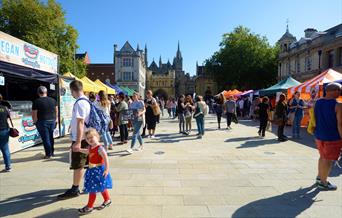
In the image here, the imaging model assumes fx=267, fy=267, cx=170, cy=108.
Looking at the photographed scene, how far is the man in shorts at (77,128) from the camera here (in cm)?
425

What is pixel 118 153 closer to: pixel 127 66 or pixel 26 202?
pixel 26 202

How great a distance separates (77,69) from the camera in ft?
109

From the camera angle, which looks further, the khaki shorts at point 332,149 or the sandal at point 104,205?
the khaki shorts at point 332,149

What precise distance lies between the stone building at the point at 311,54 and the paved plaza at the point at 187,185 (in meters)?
26.7

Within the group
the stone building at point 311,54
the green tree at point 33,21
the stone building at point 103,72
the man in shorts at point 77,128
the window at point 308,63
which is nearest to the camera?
the man in shorts at point 77,128

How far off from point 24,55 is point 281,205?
28.7 ft

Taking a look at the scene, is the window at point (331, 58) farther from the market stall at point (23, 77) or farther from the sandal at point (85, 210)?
the sandal at point (85, 210)

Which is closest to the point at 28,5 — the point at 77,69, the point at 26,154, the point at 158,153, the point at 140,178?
the point at 77,69

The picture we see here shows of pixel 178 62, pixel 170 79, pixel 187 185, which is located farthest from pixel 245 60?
pixel 178 62

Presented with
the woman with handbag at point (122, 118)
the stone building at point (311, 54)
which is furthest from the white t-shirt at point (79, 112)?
the stone building at point (311, 54)

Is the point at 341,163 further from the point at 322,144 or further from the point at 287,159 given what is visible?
the point at 322,144

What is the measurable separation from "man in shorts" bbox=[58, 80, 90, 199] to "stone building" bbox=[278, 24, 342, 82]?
31217 mm

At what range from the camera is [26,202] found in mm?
4344

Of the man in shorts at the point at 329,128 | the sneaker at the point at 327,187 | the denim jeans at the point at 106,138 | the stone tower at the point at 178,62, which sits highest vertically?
the stone tower at the point at 178,62
